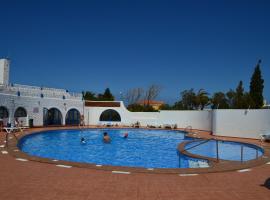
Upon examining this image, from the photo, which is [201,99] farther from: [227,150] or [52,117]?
[227,150]

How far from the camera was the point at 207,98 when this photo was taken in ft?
144

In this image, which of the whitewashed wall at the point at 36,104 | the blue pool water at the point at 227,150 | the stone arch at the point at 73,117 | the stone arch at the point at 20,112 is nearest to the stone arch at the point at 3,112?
the whitewashed wall at the point at 36,104

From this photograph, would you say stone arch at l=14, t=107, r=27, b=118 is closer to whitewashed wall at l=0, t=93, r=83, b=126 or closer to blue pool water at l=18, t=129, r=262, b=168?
whitewashed wall at l=0, t=93, r=83, b=126

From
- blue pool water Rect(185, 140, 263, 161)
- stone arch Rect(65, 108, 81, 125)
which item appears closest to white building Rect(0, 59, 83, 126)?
stone arch Rect(65, 108, 81, 125)

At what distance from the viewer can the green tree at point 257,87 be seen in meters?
29.8

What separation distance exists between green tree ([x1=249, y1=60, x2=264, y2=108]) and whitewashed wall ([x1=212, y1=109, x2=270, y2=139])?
9.91m

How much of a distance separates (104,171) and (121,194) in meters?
2.15

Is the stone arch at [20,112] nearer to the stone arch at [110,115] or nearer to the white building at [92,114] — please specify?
the white building at [92,114]

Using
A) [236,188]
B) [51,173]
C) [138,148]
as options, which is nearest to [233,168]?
[236,188]

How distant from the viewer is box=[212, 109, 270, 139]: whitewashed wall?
63.5 feet

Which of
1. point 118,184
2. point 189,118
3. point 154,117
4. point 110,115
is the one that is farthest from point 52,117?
point 118,184

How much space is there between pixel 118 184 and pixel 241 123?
53.3 ft

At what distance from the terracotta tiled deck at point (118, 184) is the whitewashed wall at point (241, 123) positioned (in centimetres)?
1203

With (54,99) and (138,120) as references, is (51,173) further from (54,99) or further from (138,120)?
(138,120)
